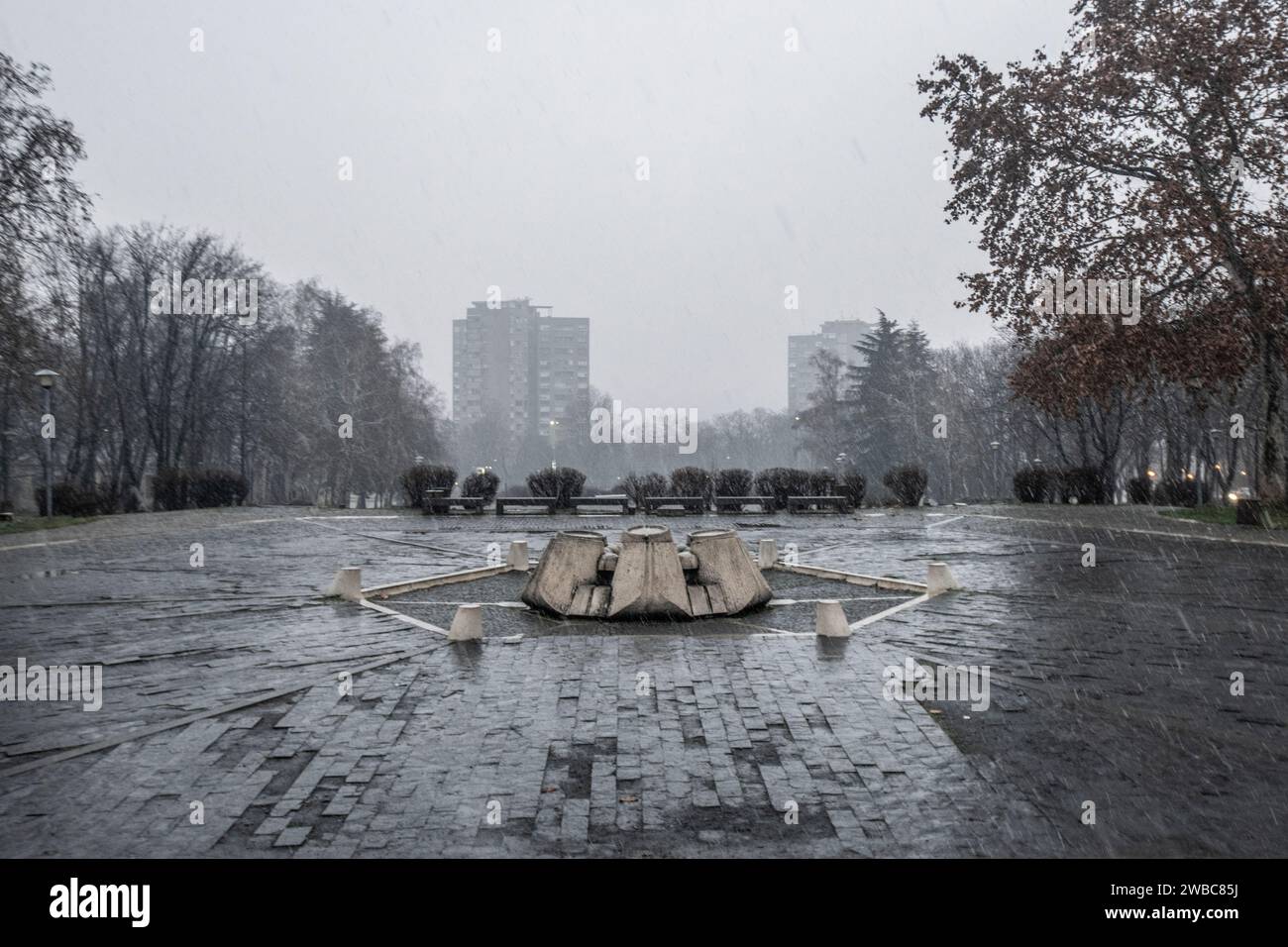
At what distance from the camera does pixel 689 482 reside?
32.8 m

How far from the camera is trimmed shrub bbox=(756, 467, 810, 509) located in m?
33.8

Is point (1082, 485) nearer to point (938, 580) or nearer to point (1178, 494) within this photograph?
point (1178, 494)

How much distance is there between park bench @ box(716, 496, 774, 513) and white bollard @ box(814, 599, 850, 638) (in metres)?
23.5

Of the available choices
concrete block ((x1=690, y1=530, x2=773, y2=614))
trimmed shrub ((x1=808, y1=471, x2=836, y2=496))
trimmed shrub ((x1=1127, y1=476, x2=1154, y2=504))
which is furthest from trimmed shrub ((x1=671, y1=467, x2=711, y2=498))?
concrete block ((x1=690, y1=530, x2=773, y2=614))

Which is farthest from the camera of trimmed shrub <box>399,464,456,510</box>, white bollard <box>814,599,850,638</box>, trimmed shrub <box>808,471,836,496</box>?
trimmed shrub <box>399,464,456,510</box>

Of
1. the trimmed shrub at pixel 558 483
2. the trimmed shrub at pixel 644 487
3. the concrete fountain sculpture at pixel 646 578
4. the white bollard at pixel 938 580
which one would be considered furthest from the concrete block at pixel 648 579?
the trimmed shrub at pixel 558 483

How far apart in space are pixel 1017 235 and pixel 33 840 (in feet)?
83.4

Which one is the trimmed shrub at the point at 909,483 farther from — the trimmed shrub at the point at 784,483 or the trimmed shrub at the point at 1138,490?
the trimmed shrub at the point at 1138,490

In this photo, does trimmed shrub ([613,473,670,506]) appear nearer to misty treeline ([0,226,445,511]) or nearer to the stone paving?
misty treeline ([0,226,445,511])

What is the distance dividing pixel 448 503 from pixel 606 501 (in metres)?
5.97

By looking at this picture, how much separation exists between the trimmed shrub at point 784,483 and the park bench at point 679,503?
3.03 meters

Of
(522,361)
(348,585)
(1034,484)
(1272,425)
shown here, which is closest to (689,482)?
(1034,484)

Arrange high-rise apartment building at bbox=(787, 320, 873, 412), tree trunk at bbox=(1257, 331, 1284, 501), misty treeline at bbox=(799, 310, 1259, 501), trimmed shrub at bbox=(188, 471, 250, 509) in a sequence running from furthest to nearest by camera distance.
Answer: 1. high-rise apartment building at bbox=(787, 320, 873, 412)
2. misty treeline at bbox=(799, 310, 1259, 501)
3. trimmed shrub at bbox=(188, 471, 250, 509)
4. tree trunk at bbox=(1257, 331, 1284, 501)
